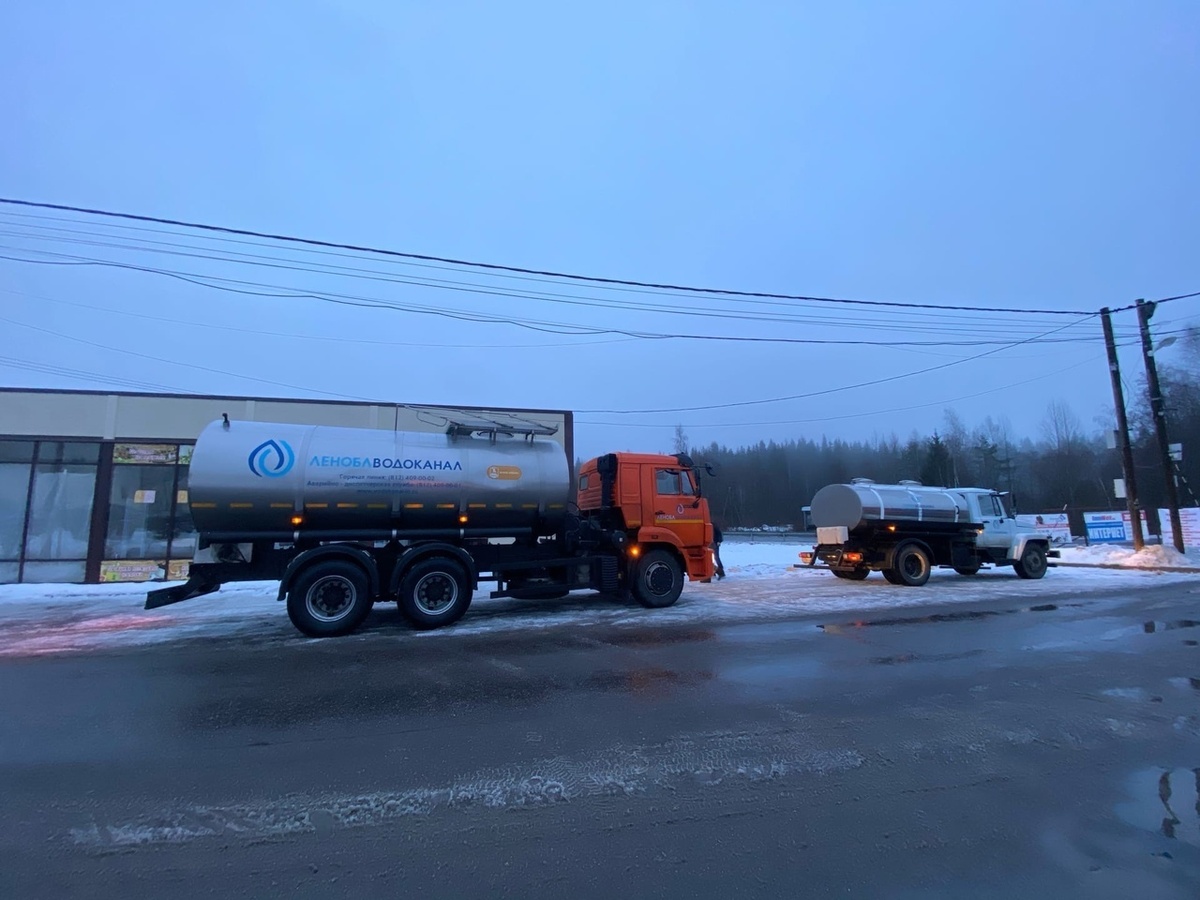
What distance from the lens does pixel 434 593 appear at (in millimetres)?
10570

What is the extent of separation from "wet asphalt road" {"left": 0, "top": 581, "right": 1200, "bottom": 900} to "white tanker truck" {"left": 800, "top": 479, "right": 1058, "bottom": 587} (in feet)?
28.9

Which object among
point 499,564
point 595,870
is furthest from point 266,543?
point 595,870

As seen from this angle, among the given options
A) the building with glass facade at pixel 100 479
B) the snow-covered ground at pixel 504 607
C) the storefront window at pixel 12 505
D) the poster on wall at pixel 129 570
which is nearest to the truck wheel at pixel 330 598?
the snow-covered ground at pixel 504 607

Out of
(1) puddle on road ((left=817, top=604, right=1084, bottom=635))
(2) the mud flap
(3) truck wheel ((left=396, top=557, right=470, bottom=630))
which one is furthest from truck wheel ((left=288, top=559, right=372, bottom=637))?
(1) puddle on road ((left=817, top=604, right=1084, bottom=635))

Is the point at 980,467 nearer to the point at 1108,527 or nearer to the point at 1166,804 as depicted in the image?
the point at 1108,527

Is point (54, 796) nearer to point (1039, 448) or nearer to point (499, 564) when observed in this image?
point (499, 564)

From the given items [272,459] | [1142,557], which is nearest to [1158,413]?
[1142,557]

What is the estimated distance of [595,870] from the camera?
3.20m

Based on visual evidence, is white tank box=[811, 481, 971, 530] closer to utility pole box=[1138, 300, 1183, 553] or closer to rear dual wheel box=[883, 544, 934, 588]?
rear dual wheel box=[883, 544, 934, 588]

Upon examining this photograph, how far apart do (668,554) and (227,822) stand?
9.58 metres

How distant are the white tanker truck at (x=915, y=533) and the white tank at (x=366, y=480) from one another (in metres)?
8.95

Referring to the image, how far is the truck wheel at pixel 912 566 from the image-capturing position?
16.5 metres

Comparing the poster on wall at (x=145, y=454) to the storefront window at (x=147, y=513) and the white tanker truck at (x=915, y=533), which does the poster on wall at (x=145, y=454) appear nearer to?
the storefront window at (x=147, y=513)

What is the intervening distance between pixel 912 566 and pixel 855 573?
4.99ft
